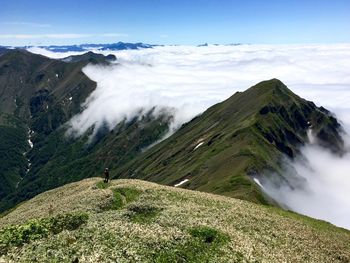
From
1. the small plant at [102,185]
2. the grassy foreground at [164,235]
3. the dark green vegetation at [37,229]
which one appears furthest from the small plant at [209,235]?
the small plant at [102,185]

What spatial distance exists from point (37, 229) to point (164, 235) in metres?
13.3

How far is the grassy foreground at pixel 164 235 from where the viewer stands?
1438 inches

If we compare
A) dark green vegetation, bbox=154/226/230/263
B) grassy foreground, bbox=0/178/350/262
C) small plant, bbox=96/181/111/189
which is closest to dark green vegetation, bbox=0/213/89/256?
grassy foreground, bbox=0/178/350/262

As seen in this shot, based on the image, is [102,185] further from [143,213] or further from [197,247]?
[197,247]

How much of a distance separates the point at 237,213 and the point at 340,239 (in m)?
14.6

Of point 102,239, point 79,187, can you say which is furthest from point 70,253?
point 79,187

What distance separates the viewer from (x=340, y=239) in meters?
57.0

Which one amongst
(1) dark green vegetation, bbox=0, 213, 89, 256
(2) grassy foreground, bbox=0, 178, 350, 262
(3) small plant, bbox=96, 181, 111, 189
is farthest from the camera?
(3) small plant, bbox=96, 181, 111, 189

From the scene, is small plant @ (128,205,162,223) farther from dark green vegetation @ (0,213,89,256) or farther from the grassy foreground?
dark green vegetation @ (0,213,89,256)

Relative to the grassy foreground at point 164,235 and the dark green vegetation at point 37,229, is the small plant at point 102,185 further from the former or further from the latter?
the dark green vegetation at point 37,229

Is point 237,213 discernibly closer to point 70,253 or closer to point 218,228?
point 218,228

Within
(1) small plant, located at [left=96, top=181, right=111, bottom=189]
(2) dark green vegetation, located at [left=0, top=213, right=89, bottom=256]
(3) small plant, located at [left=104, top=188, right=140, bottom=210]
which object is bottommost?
(1) small plant, located at [left=96, top=181, right=111, bottom=189]

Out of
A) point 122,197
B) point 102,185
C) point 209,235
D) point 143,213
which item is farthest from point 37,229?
point 102,185

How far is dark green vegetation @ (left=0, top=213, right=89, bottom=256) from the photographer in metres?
39.3
